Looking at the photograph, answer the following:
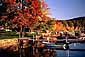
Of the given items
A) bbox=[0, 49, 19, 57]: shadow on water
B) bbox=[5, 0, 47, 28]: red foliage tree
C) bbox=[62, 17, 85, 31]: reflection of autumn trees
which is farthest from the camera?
bbox=[62, 17, 85, 31]: reflection of autumn trees

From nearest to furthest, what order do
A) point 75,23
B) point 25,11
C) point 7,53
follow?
point 7,53 → point 25,11 → point 75,23

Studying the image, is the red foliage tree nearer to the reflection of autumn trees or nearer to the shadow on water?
the shadow on water

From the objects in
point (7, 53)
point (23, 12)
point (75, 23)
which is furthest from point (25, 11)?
point (75, 23)

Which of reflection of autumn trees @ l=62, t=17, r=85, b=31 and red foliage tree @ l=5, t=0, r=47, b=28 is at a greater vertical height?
red foliage tree @ l=5, t=0, r=47, b=28

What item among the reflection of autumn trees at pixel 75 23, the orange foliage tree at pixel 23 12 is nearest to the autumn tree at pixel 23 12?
the orange foliage tree at pixel 23 12

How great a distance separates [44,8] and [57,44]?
97.2 inches

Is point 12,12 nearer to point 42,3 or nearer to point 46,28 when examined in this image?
point 42,3

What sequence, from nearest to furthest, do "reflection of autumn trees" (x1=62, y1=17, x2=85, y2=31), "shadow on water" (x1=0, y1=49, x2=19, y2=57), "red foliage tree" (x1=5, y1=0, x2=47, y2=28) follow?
"shadow on water" (x1=0, y1=49, x2=19, y2=57)
"red foliage tree" (x1=5, y1=0, x2=47, y2=28)
"reflection of autumn trees" (x1=62, y1=17, x2=85, y2=31)

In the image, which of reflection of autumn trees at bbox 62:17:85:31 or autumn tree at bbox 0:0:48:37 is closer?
autumn tree at bbox 0:0:48:37

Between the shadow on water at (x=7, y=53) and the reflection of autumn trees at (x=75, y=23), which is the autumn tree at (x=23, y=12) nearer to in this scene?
the shadow on water at (x=7, y=53)

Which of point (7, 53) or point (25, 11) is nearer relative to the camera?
point (7, 53)

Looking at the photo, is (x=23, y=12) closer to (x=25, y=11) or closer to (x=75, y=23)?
(x=25, y=11)

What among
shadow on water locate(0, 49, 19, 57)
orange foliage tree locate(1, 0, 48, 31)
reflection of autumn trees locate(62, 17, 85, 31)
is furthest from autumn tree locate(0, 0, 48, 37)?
reflection of autumn trees locate(62, 17, 85, 31)

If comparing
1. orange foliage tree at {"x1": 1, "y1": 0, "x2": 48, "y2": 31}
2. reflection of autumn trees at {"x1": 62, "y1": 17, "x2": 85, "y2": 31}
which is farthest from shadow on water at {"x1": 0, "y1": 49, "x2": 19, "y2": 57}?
reflection of autumn trees at {"x1": 62, "y1": 17, "x2": 85, "y2": 31}
